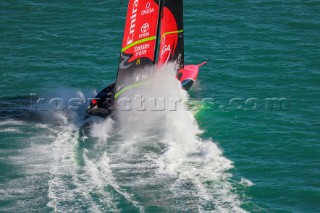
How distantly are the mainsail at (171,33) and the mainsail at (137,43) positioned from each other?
26.0 ft

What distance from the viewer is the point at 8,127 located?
55.4 metres

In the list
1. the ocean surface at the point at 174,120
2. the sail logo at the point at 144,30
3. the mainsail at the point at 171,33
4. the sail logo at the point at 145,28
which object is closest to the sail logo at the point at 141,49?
the sail logo at the point at 144,30

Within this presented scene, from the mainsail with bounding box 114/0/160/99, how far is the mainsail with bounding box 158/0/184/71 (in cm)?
792

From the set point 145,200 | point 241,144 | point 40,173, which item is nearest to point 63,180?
point 40,173

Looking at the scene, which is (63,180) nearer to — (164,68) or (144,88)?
(144,88)

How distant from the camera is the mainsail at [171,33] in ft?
203

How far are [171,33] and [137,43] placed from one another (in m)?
10.4

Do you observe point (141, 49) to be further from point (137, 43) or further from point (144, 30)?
point (144, 30)

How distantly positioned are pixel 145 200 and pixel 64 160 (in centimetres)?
831

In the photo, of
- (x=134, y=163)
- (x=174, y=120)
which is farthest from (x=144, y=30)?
(x=134, y=163)

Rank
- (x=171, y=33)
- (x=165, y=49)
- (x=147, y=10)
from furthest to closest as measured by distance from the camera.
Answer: (x=165, y=49) < (x=171, y=33) < (x=147, y=10)

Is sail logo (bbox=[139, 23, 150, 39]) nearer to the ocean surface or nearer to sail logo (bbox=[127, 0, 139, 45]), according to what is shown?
sail logo (bbox=[127, 0, 139, 45])

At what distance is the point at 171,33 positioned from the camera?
208ft

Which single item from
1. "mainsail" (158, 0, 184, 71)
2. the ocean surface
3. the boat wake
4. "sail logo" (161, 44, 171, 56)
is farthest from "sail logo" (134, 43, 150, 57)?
"sail logo" (161, 44, 171, 56)
